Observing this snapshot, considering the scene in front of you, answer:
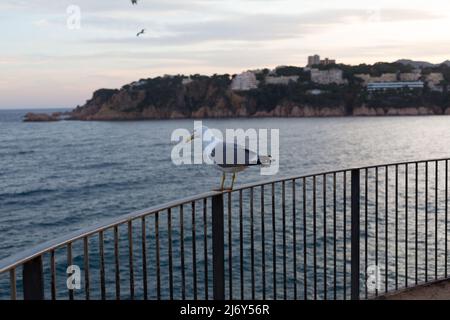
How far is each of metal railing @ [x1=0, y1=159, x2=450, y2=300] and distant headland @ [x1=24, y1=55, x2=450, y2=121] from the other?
316ft

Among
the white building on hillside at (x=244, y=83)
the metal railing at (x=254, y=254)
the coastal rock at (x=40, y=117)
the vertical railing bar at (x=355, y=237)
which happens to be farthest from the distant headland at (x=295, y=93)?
the vertical railing bar at (x=355, y=237)

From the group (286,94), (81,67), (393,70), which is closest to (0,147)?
(81,67)

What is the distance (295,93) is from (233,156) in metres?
132

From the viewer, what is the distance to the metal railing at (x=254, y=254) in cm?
268

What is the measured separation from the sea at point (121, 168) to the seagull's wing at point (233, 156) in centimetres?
520

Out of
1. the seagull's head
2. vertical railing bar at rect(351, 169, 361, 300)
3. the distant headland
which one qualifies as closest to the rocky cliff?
the distant headland

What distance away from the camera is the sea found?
105 ft

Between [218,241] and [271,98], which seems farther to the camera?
[271,98]

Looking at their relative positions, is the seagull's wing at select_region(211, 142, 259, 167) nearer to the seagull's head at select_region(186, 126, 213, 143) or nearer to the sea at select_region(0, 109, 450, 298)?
the seagull's head at select_region(186, 126, 213, 143)

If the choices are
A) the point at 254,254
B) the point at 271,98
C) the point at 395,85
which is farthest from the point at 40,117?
the point at 254,254

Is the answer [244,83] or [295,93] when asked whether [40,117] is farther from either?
[295,93]

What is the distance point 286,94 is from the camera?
135 m

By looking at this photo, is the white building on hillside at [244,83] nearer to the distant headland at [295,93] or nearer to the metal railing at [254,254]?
the distant headland at [295,93]

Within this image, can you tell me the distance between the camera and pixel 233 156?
336 centimetres
